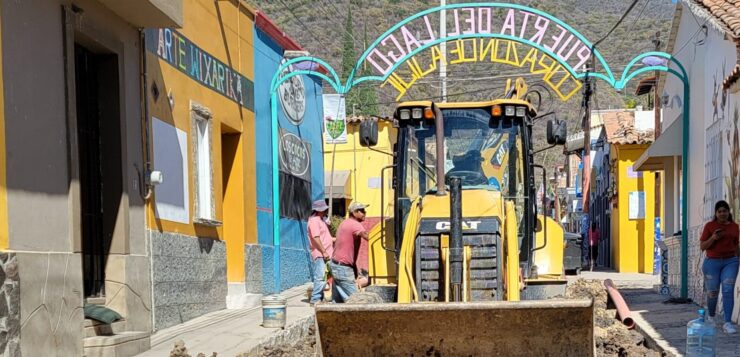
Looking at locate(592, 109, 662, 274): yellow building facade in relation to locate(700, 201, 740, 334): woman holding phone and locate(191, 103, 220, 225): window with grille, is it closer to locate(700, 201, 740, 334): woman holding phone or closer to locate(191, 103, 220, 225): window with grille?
locate(700, 201, 740, 334): woman holding phone

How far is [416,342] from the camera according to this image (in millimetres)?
8188

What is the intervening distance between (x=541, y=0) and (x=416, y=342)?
2848 inches

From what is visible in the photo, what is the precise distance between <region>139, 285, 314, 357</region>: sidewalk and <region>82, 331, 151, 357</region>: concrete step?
0.12 m

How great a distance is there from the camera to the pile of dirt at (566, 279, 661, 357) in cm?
1026

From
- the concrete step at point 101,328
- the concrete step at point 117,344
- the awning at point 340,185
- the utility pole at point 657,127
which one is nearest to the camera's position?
the concrete step at point 117,344

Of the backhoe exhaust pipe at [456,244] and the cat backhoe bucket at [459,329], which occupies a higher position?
the backhoe exhaust pipe at [456,244]

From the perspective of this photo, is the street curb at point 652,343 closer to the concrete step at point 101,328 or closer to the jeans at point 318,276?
the jeans at point 318,276

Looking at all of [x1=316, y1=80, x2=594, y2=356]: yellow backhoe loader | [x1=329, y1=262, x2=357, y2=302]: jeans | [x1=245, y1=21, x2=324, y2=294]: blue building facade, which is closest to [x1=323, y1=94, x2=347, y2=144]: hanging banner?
[x1=245, y1=21, x2=324, y2=294]: blue building facade

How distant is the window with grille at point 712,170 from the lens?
46.0ft

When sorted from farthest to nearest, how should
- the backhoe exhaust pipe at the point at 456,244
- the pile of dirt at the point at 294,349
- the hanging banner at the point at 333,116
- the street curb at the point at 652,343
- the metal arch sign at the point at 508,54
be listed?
the hanging banner at the point at 333,116 < the metal arch sign at the point at 508,54 < the pile of dirt at the point at 294,349 < the street curb at the point at 652,343 < the backhoe exhaust pipe at the point at 456,244

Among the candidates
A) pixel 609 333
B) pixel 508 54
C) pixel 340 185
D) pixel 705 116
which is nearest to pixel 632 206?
pixel 340 185

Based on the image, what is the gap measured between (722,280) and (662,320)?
1735 mm

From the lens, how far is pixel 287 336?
12.1 meters

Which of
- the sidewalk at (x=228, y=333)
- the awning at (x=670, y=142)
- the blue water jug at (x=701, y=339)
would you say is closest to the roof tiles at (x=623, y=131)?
the awning at (x=670, y=142)
